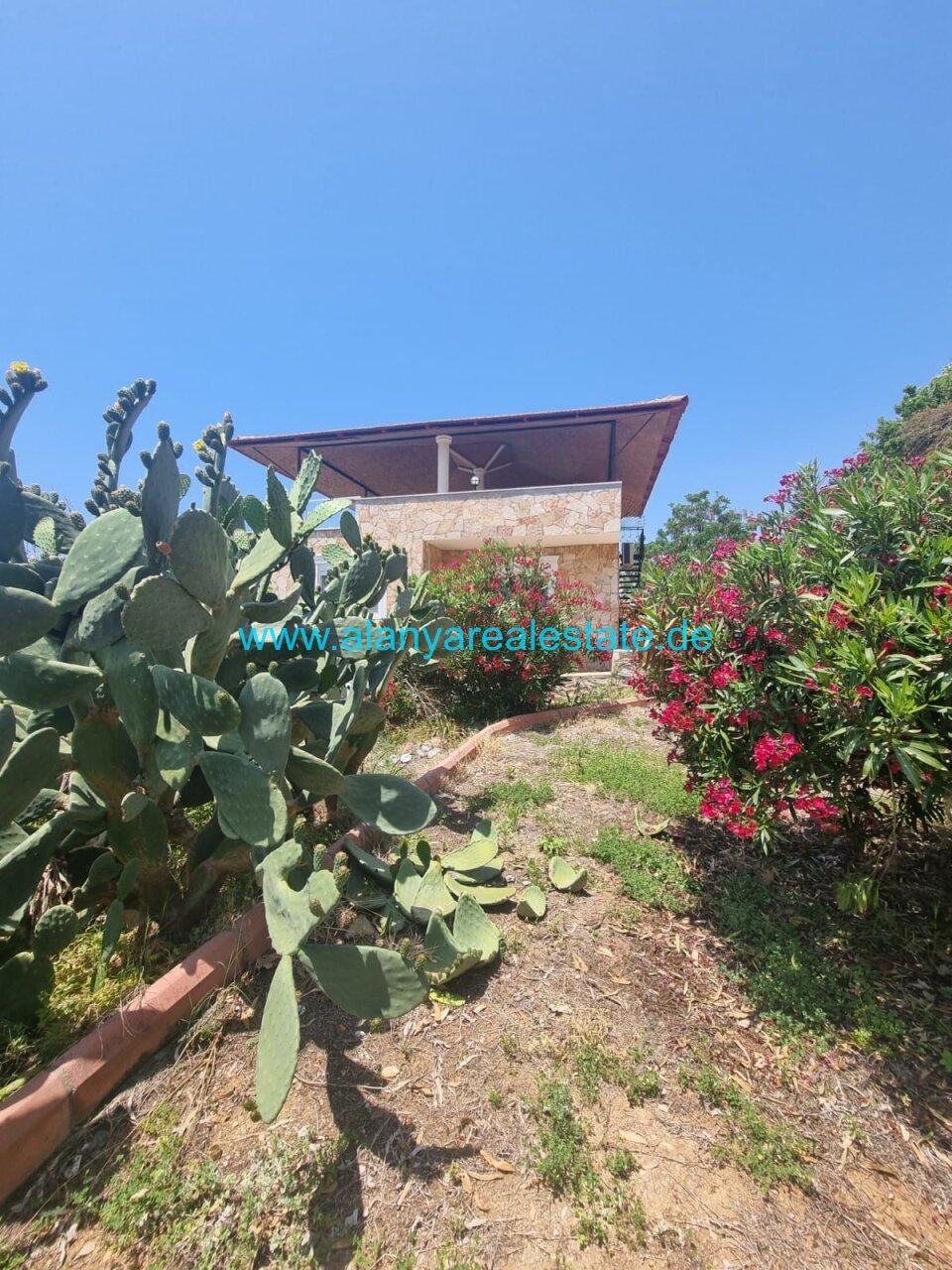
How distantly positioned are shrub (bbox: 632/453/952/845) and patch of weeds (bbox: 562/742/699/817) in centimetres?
88

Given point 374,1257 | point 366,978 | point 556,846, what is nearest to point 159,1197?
point 374,1257

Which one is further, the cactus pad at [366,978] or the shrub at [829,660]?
the shrub at [829,660]

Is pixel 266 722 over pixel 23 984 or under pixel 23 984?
Answer: over

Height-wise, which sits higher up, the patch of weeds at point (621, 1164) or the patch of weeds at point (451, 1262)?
the patch of weeds at point (621, 1164)

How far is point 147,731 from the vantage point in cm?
176

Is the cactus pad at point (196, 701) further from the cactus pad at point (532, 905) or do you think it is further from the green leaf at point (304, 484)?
the cactus pad at point (532, 905)

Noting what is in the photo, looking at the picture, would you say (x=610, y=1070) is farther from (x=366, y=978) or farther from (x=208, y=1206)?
(x=208, y=1206)

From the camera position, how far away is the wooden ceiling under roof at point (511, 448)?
10.9m

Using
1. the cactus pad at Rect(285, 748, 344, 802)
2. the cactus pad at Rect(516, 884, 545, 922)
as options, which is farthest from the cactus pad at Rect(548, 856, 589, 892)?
the cactus pad at Rect(285, 748, 344, 802)

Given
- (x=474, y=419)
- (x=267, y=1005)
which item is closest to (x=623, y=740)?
(x=267, y=1005)

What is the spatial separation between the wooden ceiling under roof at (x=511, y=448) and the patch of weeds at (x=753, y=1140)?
10.4 meters

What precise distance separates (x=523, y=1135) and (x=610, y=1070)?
0.38 meters

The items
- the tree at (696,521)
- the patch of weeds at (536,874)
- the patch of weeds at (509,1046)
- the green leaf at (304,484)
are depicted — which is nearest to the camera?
the patch of weeds at (509,1046)

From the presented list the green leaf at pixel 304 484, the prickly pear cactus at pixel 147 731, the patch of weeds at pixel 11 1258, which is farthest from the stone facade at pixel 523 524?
the patch of weeds at pixel 11 1258
